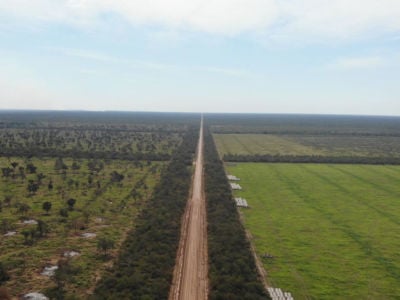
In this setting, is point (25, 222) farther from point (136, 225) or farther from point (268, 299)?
point (268, 299)

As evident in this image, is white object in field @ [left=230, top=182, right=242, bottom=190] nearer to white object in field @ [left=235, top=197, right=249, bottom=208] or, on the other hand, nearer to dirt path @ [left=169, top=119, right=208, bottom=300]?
white object in field @ [left=235, top=197, right=249, bottom=208]

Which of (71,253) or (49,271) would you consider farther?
(71,253)

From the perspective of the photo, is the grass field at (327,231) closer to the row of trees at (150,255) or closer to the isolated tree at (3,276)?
the row of trees at (150,255)

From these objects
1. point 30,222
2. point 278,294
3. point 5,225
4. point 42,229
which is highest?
point 42,229

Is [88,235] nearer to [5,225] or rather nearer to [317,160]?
[5,225]

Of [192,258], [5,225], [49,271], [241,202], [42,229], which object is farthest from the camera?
[241,202]

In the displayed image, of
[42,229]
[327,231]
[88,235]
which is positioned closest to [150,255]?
[88,235]

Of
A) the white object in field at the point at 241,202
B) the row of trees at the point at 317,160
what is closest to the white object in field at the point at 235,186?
the white object in field at the point at 241,202

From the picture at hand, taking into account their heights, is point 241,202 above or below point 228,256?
above
